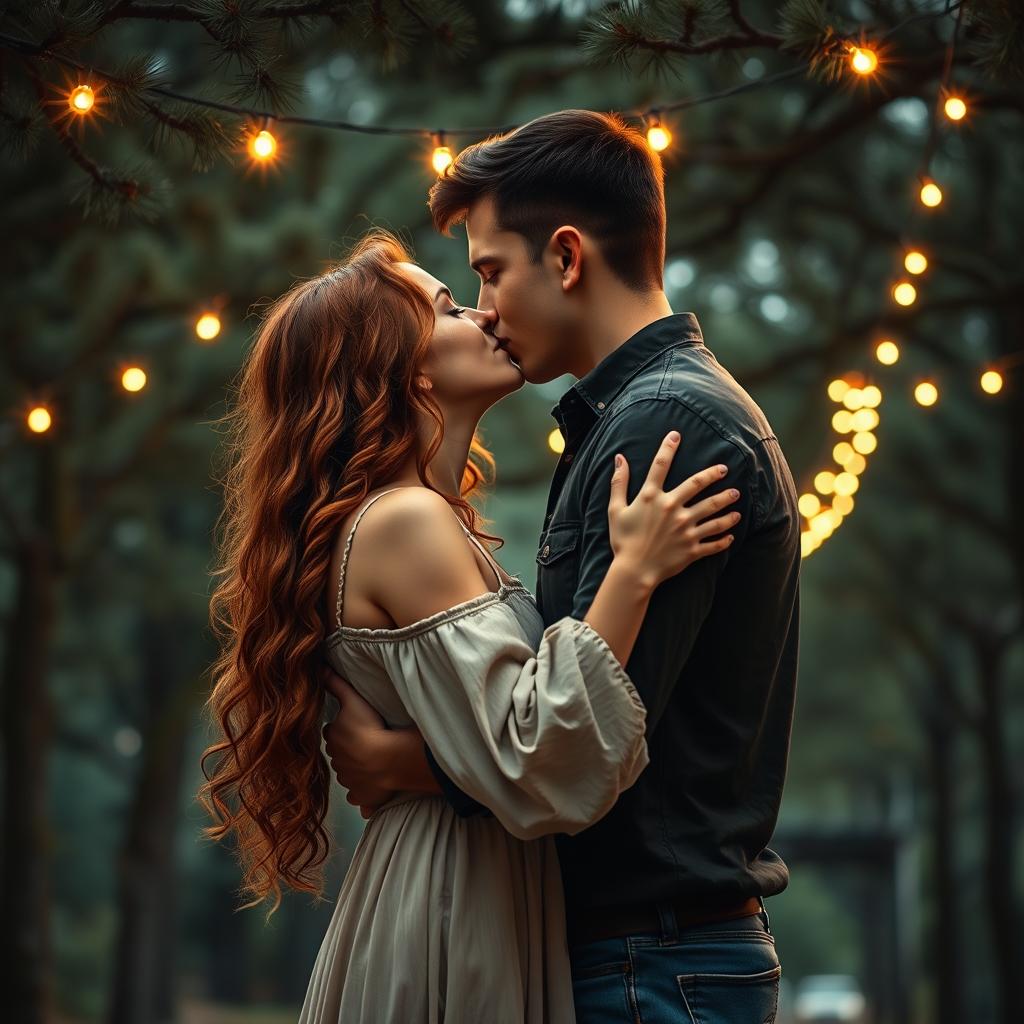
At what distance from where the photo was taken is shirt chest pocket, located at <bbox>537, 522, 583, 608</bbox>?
3096mm

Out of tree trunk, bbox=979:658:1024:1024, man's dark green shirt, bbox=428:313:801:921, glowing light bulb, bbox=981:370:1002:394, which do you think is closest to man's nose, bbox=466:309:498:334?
man's dark green shirt, bbox=428:313:801:921

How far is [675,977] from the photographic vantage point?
285cm

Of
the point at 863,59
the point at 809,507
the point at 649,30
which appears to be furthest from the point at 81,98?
the point at 809,507

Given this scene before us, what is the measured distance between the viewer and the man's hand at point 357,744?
124 inches

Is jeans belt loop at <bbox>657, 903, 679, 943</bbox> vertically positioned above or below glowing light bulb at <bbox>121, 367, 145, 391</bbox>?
below

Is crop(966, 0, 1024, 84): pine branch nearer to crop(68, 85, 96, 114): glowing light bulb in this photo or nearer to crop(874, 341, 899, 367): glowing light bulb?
crop(68, 85, 96, 114): glowing light bulb

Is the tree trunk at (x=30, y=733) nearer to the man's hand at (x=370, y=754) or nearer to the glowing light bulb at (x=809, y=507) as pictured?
the glowing light bulb at (x=809, y=507)

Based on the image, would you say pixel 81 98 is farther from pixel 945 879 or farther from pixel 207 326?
pixel 945 879

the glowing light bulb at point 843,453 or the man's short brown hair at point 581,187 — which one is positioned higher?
the glowing light bulb at point 843,453

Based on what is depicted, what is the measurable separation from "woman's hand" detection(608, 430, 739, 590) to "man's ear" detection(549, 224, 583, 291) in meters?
0.50

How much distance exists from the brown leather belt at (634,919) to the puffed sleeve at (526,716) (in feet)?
0.83

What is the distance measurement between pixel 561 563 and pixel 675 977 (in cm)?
81

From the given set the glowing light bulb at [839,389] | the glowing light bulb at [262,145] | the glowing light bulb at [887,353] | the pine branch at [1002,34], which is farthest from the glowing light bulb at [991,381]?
the glowing light bulb at [262,145]

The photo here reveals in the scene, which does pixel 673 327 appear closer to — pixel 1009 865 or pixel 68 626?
pixel 1009 865
